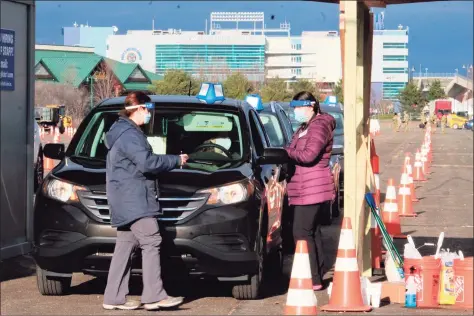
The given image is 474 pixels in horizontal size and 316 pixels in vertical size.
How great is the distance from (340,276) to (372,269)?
2458mm

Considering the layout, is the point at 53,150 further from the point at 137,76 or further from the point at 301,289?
the point at 137,76

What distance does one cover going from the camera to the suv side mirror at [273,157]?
955 centimetres

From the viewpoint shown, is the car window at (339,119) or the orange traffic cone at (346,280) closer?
the orange traffic cone at (346,280)

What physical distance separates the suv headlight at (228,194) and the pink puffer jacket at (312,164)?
810 millimetres

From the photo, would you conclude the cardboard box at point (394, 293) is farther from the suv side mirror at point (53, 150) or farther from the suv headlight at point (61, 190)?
the suv side mirror at point (53, 150)

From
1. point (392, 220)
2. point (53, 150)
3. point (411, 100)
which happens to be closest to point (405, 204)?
point (392, 220)

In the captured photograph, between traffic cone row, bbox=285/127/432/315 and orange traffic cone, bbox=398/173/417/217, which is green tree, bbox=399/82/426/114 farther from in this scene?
Result: traffic cone row, bbox=285/127/432/315

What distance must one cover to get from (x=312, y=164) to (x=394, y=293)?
1.38 m

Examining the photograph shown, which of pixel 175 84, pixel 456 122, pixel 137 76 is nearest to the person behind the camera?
pixel 175 84

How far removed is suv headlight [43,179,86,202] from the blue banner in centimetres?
269

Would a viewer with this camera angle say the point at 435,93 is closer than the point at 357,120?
No

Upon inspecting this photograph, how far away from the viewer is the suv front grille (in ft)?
28.8

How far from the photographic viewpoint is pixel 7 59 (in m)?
11.5

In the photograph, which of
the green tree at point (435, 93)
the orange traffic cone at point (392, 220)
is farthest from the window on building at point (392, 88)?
the orange traffic cone at point (392, 220)
